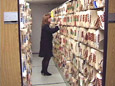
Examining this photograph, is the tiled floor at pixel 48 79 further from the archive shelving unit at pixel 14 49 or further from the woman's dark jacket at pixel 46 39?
the archive shelving unit at pixel 14 49

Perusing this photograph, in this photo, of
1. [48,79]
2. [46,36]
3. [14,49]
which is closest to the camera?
[14,49]

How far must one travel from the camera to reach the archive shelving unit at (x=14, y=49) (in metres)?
2.07

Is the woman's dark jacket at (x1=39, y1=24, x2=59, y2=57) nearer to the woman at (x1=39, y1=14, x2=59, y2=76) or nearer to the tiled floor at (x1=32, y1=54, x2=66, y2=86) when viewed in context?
the woman at (x1=39, y1=14, x2=59, y2=76)

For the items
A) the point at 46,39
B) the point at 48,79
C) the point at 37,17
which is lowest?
the point at 48,79

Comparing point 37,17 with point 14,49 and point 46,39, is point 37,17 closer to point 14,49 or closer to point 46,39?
point 46,39

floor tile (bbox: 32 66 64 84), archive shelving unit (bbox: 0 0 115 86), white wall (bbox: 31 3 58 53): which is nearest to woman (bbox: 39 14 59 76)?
floor tile (bbox: 32 66 64 84)

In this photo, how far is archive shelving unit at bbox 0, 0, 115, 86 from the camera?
2.07 meters

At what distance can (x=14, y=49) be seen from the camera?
2.16m

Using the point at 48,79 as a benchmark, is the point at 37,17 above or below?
above

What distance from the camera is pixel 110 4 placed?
6.68 feet

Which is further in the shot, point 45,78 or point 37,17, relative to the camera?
point 37,17

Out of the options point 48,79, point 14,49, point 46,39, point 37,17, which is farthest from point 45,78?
point 37,17

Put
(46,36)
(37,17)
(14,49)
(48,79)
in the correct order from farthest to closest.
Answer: (37,17) → (48,79) → (46,36) → (14,49)

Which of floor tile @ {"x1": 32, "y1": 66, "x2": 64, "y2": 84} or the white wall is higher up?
the white wall
